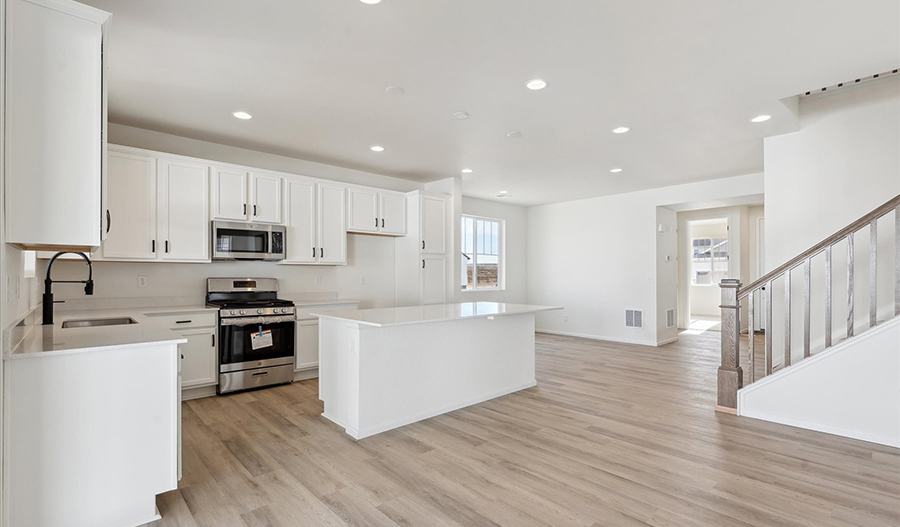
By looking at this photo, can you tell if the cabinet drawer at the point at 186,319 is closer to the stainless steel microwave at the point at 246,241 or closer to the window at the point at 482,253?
the stainless steel microwave at the point at 246,241

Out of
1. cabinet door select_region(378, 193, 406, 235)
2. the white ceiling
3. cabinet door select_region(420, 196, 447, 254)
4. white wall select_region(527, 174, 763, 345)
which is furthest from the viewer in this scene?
white wall select_region(527, 174, 763, 345)

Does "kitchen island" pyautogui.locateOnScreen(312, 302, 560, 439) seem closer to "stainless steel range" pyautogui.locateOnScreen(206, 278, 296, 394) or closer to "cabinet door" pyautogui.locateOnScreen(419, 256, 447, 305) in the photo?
"stainless steel range" pyautogui.locateOnScreen(206, 278, 296, 394)

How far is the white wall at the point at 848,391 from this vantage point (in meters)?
3.00

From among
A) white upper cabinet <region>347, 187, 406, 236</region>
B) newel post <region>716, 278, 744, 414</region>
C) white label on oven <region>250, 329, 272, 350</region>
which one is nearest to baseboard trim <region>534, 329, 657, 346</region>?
newel post <region>716, 278, 744, 414</region>

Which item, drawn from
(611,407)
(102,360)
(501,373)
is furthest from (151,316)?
(611,407)

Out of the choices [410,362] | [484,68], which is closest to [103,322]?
[410,362]

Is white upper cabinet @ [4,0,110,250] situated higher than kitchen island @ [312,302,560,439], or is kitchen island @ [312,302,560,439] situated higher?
white upper cabinet @ [4,0,110,250]

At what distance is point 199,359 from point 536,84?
153 inches

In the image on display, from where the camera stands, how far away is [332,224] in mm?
5156

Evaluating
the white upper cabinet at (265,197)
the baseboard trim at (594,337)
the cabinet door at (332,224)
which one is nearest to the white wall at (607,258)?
the baseboard trim at (594,337)

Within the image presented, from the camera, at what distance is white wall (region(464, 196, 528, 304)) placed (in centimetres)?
805

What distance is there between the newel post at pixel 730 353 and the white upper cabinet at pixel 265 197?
445 cm

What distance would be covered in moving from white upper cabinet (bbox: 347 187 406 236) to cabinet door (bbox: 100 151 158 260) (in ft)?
6.59

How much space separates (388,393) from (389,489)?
97 centimetres
